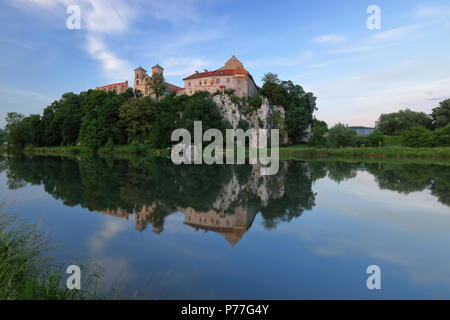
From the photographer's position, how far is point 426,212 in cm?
1011

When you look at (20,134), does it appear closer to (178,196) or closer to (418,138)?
(178,196)

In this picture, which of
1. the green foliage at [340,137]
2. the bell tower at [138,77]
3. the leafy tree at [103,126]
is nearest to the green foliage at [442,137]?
the green foliage at [340,137]

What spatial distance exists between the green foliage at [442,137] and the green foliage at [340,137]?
12.7 metres

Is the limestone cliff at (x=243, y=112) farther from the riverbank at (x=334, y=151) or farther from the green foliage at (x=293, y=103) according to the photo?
the riverbank at (x=334, y=151)

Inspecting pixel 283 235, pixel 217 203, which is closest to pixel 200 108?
pixel 217 203

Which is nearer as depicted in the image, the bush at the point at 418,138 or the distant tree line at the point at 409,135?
the bush at the point at 418,138

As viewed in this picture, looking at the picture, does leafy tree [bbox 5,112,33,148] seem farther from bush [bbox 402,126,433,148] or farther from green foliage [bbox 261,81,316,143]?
bush [bbox 402,126,433,148]

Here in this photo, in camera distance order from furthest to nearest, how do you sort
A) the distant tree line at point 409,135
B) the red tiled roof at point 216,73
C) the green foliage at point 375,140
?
1. the red tiled roof at point 216,73
2. the green foliage at point 375,140
3. the distant tree line at point 409,135

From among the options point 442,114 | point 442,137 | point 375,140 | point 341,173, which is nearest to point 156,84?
point 375,140

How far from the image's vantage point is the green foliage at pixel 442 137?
4574 centimetres

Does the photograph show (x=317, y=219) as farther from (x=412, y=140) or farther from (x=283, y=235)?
(x=412, y=140)

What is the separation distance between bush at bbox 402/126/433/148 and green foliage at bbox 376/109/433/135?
65.1 ft
